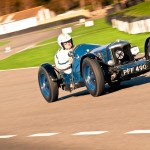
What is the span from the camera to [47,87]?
15.0m

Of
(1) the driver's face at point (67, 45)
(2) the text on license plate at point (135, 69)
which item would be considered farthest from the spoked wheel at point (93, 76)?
(1) the driver's face at point (67, 45)

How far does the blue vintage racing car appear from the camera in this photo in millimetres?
13141

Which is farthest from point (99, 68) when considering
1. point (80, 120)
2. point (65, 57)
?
point (80, 120)

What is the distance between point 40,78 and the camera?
49.9 ft

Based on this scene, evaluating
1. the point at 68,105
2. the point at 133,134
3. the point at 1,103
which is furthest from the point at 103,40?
the point at 133,134

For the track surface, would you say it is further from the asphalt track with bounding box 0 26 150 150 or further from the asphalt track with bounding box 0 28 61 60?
the asphalt track with bounding box 0 28 61 60

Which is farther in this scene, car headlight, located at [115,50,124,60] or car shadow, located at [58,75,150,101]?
car shadow, located at [58,75,150,101]

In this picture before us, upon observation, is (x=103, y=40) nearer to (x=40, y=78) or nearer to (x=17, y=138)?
(x=40, y=78)

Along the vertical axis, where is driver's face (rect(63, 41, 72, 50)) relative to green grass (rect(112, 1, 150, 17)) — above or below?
above

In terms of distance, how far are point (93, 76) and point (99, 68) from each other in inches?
11.0

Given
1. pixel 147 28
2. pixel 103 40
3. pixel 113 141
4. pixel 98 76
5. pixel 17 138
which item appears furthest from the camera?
pixel 103 40

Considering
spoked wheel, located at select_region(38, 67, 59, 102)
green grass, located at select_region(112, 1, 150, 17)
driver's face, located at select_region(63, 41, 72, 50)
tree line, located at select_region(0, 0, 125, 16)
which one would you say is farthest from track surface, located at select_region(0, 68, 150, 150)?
tree line, located at select_region(0, 0, 125, 16)

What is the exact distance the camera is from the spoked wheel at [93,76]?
42.2 ft

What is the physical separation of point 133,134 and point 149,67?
191 inches
